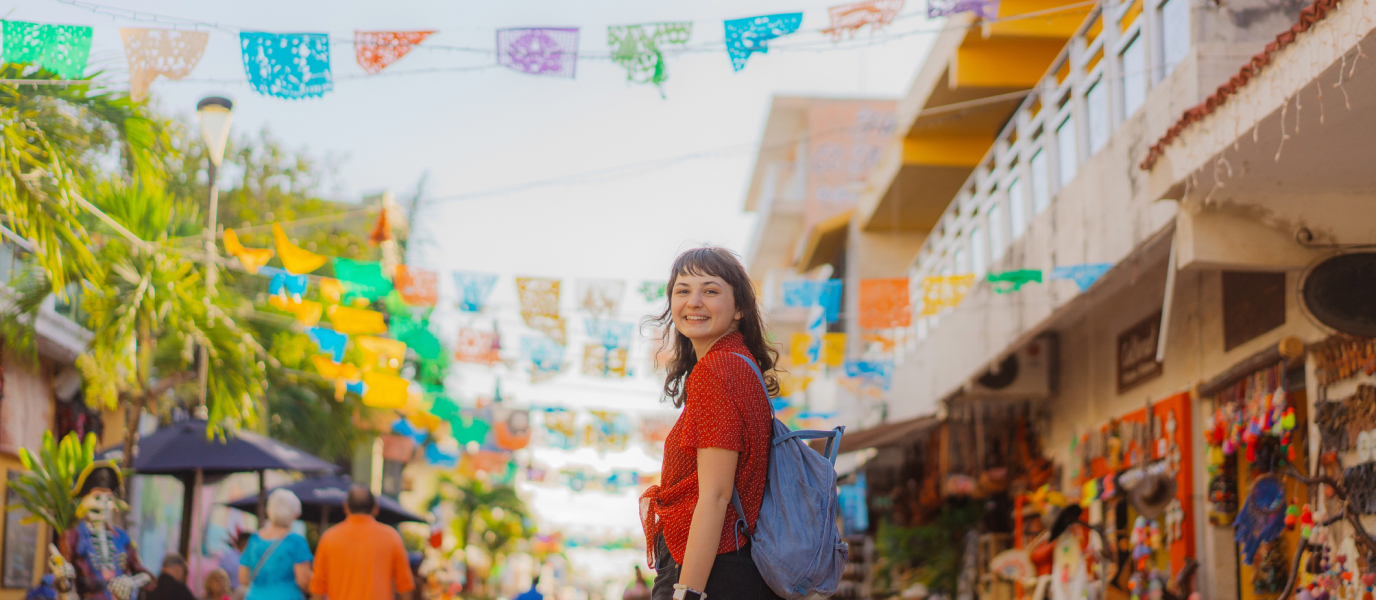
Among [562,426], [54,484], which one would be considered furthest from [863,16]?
[562,426]

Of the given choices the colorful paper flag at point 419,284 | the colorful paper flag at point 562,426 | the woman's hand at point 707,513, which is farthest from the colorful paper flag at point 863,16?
the colorful paper flag at point 562,426

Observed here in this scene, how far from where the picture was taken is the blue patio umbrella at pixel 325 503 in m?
12.6

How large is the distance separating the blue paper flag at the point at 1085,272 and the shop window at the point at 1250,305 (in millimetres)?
817

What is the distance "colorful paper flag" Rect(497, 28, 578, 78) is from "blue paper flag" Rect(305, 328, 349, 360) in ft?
24.1

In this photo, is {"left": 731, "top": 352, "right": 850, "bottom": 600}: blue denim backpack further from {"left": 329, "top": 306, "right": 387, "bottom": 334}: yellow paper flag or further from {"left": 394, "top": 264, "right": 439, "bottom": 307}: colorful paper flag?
{"left": 329, "top": 306, "right": 387, "bottom": 334}: yellow paper flag

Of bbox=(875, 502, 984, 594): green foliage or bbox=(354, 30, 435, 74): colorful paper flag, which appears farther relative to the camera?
bbox=(875, 502, 984, 594): green foliage

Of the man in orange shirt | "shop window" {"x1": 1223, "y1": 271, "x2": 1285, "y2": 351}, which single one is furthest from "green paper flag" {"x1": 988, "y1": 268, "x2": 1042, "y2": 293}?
the man in orange shirt

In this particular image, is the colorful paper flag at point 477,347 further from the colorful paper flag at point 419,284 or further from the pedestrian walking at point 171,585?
the pedestrian walking at point 171,585

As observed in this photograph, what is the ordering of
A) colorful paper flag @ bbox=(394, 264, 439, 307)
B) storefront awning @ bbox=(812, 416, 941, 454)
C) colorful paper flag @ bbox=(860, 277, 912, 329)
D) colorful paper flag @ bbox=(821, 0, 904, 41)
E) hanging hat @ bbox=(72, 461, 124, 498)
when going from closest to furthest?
1. colorful paper flag @ bbox=(821, 0, 904, 41)
2. hanging hat @ bbox=(72, 461, 124, 498)
3. colorful paper flag @ bbox=(860, 277, 912, 329)
4. colorful paper flag @ bbox=(394, 264, 439, 307)
5. storefront awning @ bbox=(812, 416, 941, 454)

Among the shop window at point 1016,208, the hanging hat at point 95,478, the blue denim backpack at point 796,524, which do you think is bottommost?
the hanging hat at point 95,478

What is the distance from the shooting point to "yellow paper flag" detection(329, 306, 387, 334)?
13688 millimetres

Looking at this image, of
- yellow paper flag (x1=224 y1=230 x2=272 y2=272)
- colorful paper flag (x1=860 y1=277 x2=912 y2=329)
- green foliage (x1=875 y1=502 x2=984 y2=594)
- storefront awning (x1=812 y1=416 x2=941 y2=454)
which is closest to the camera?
yellow paper flag (x1=224 y1=230 x2=272 y2=272)

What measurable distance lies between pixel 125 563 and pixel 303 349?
677 centimetres

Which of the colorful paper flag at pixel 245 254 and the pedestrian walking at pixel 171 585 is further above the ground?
the colorful paper flag at pixel 245 254
